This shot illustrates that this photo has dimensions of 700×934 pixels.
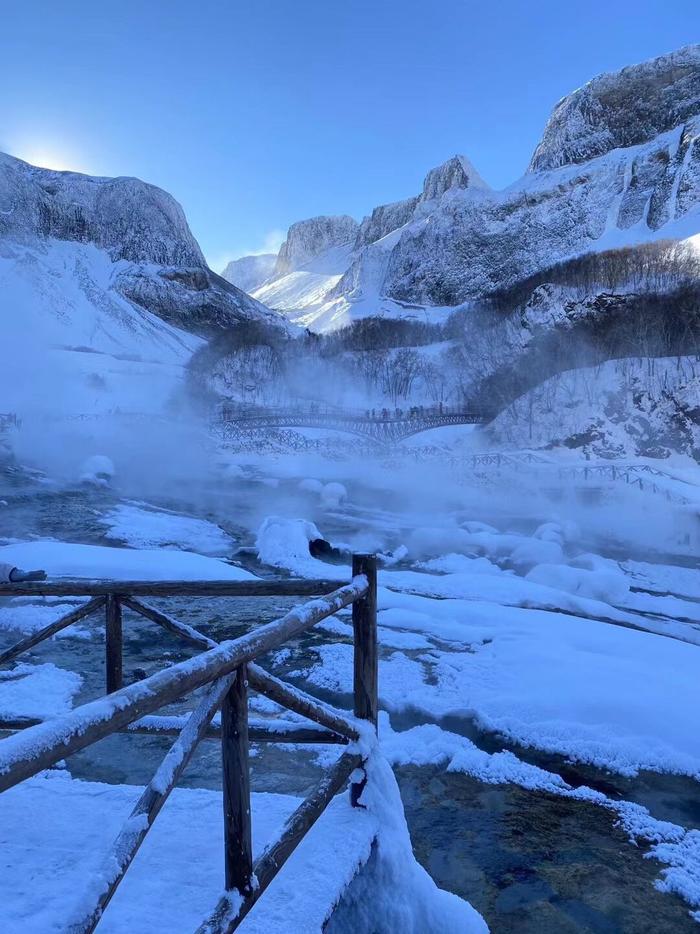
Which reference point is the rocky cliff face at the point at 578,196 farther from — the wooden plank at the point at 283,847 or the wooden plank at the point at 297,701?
the wooden plank at the point at 283,847

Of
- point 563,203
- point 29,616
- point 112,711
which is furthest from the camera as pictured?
point 563,203

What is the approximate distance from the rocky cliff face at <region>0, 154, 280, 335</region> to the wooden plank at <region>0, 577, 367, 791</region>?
81.5 m

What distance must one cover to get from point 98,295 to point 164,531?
7133cm

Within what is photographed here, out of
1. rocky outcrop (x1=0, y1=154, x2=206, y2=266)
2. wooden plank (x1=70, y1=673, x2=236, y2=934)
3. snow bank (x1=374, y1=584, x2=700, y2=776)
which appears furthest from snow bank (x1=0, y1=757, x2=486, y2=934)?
rocky outcrop (x1=0, y1=154, x2=206, y2=266)

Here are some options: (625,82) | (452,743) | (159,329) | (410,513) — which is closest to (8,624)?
(452,743)

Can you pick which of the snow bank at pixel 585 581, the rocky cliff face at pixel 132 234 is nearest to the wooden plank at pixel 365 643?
the snow bank at pixel 585 581

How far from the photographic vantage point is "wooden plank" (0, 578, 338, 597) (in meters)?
3.01

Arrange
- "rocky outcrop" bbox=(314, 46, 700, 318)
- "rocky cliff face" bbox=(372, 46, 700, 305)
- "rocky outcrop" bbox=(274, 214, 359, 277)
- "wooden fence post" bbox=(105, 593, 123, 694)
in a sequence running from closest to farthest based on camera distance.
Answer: "wooden fence post" bbox=(105, 593, 123, 694), "rocky outcrop" bbox=(314, 46, 700, 318), "rocky cliff face" bbox=(372, 46, 700, 305), "rocky outcrop" bbox=(274, 214, 359, 277)

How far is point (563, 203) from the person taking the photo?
74.6 m

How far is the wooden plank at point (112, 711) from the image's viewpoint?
3.49 ft

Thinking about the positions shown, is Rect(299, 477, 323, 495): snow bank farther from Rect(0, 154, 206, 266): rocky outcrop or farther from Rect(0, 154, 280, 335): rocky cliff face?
Rect(0, 154, 206, 266): rocky outcrop

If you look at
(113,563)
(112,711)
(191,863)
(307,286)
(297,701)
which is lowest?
(113,563)

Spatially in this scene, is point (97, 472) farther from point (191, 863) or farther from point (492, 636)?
point (191, 863)

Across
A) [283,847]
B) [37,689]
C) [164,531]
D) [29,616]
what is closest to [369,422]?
[164,531]
